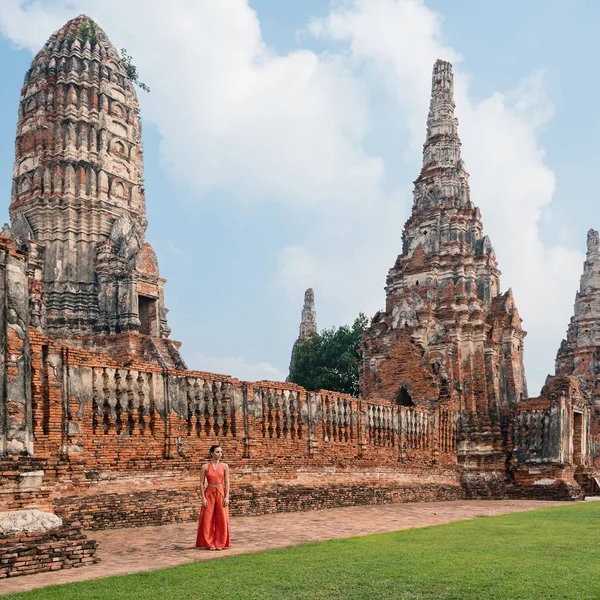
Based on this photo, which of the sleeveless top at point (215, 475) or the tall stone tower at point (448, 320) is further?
the tall stone tower at point (448, 320)

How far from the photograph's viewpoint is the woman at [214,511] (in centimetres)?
923

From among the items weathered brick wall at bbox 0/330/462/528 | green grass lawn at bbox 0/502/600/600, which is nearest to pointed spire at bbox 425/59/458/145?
weathered brick wall at bbox 0/330/462/528

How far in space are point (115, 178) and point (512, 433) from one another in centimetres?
1585

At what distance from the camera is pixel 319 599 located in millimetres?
6074

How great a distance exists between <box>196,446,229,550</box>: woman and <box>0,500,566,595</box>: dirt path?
169 mm

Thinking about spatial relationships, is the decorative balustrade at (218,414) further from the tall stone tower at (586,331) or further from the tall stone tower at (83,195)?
the tall stone tower at (586,331)

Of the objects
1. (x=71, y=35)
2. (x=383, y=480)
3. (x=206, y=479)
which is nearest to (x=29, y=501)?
(x=206, y=479)

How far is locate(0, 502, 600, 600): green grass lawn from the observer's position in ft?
20.6

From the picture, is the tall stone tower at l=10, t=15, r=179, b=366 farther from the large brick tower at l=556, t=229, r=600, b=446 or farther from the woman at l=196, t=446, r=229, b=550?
the large brick tower at l=556, t=229, r=600, b=446

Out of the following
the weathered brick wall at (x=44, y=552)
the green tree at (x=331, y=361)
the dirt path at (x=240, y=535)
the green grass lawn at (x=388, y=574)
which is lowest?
the dirt path at (x=240, y=535)

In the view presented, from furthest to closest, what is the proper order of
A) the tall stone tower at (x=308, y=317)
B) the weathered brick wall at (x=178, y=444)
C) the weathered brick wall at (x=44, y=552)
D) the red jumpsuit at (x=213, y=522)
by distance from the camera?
1. the tall stone tower at (x=308, y=317)
2. the weathered brick wall at (x=178, y=444)
3. the red jumpsuit at (x=213, y=522)
4. the weathered brick wall at (x=44, y=552)

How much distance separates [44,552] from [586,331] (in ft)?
103

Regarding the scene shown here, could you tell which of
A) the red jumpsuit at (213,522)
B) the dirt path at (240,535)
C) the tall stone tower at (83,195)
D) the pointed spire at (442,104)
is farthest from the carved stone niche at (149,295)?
the red jumpsuit at (213,522)

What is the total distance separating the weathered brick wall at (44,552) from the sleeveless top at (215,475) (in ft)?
6.08
